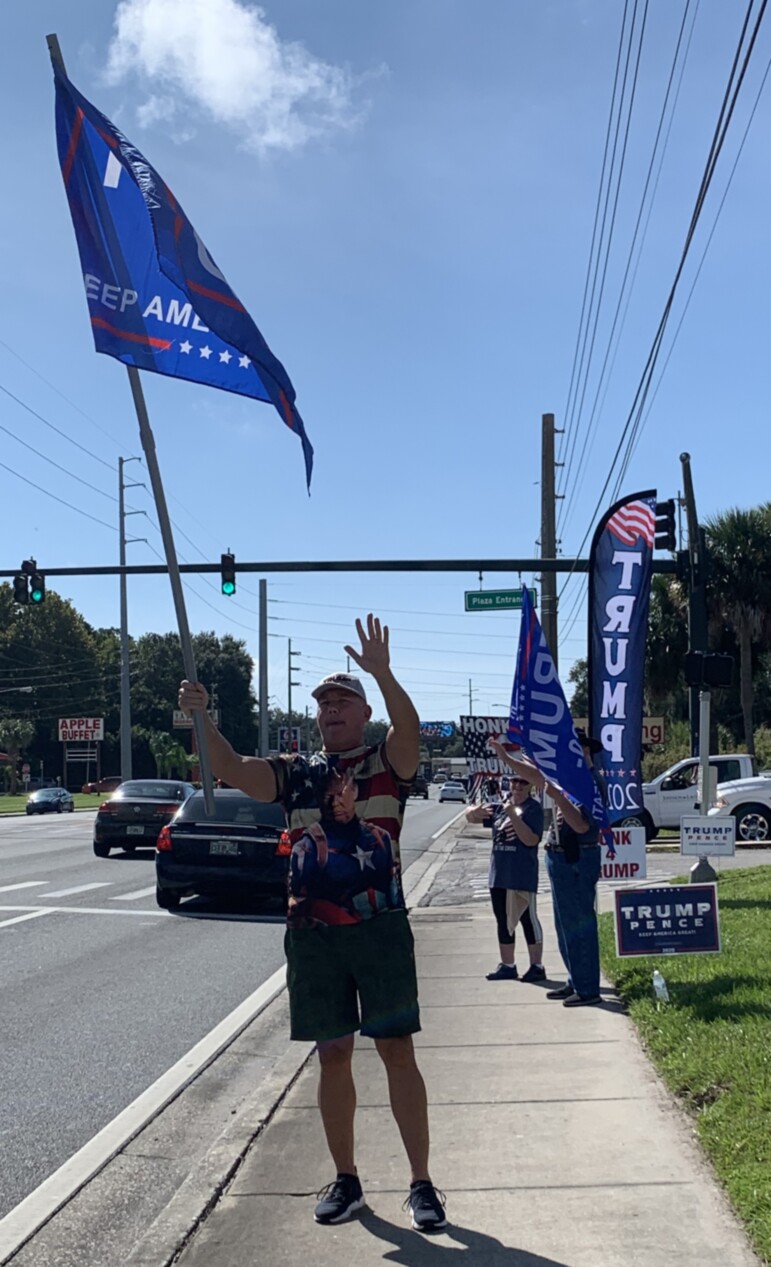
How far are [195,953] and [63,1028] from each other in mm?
3382

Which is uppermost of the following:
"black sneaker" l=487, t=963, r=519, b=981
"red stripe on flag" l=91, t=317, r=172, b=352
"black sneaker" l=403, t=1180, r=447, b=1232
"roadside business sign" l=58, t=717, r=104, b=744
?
"red stripe on flag" l=91, t=317, r=172, b=352

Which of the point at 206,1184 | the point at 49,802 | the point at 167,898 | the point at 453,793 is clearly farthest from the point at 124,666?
the point at 206,1184

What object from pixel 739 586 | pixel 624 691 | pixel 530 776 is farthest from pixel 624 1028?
pixel 739 586

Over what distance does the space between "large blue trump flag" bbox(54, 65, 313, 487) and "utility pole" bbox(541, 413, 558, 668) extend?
63.3 feet

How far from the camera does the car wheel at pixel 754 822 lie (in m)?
24.6

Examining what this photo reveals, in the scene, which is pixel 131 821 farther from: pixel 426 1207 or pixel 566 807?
pixel 426 1207

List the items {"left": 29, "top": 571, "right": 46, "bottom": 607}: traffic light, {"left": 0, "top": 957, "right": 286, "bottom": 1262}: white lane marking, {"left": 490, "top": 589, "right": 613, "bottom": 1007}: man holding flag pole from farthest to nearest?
{"left": 29, "top": 571, "right": 46, "bottom": 607}: traffic light → {"left": 490, "top": 589, "right": 613, "bottom": 1007}: man holding flag pole → {"left": 0, "top": 957, "right": 286, "bottom": 1262}: white lane marking

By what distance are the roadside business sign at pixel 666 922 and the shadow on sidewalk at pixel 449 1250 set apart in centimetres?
429

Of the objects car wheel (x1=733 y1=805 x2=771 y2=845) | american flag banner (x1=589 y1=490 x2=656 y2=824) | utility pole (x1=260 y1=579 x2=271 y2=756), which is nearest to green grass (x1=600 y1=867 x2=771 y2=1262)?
american flag banner (x1=589 y1=490 x2=656 y2=824)

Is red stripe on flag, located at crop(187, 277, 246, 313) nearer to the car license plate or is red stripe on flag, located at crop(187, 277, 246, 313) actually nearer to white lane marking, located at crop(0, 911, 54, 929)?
white lane marking, located at crop(0, 911, 54, 929)

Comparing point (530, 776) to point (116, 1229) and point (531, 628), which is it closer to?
point (531, 628)

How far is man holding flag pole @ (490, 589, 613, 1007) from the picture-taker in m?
8.15

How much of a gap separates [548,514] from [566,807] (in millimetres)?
17907

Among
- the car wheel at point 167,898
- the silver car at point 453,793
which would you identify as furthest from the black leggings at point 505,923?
the silver car at point 453,793
